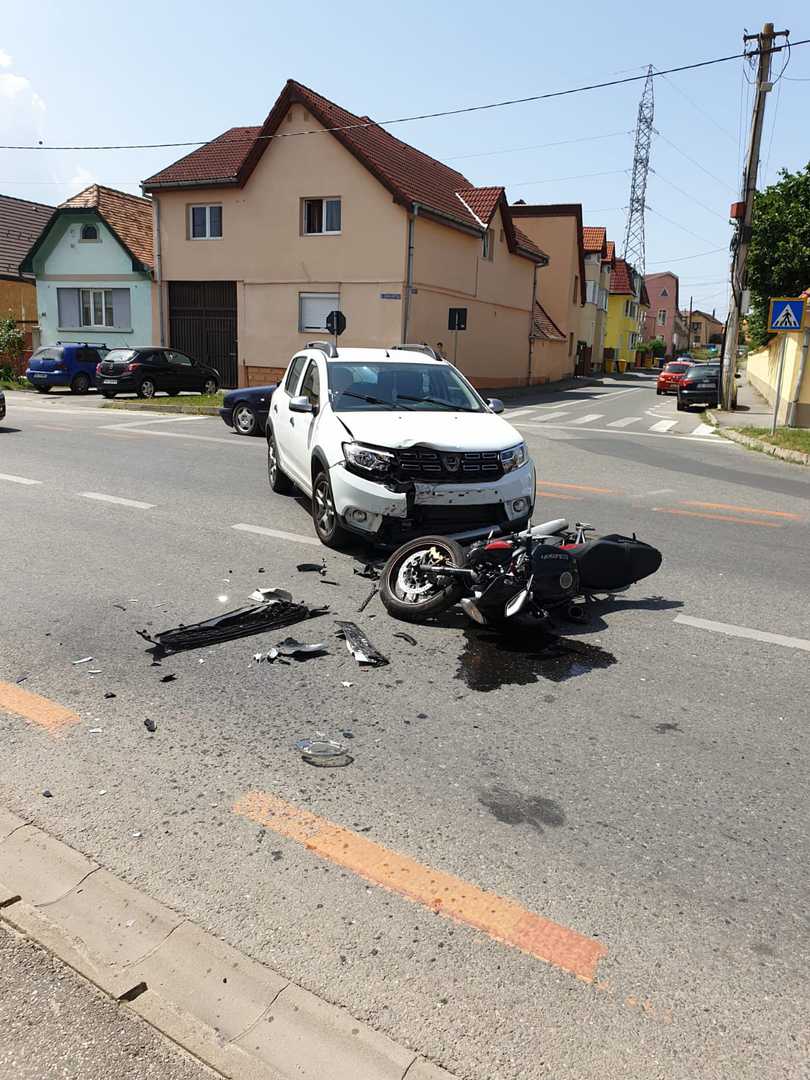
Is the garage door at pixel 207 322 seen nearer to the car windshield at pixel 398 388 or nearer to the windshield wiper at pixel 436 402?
the car windshield at pixel 398 388

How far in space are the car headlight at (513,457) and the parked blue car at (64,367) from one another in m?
24.6

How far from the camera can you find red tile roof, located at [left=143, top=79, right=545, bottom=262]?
27.3m

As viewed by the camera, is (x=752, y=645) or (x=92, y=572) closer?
(x=752, y=645)

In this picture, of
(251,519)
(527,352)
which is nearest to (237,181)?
(527,352)

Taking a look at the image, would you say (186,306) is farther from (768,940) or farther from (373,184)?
(768,940)

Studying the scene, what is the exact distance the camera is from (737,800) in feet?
11.4

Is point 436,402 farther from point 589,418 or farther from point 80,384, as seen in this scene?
point 80,384

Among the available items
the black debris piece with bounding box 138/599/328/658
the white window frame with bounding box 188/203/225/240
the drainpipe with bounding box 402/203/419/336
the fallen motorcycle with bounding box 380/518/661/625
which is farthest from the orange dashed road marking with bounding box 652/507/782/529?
the white window frame with bounding box 188/203/225/240

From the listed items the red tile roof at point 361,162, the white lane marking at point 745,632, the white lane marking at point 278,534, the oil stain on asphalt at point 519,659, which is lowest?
the oil stain on asphalt at point 519,659

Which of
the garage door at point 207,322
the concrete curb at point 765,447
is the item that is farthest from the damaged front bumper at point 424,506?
the garage door at point 207,322

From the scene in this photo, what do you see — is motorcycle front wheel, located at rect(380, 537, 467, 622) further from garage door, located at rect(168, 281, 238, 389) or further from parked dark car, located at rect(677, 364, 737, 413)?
garage door, located at rect(168, 281, 238, 389)

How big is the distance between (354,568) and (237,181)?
1025 inches

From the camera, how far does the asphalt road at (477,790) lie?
2.39m

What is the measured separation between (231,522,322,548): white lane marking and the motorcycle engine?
280 cm
